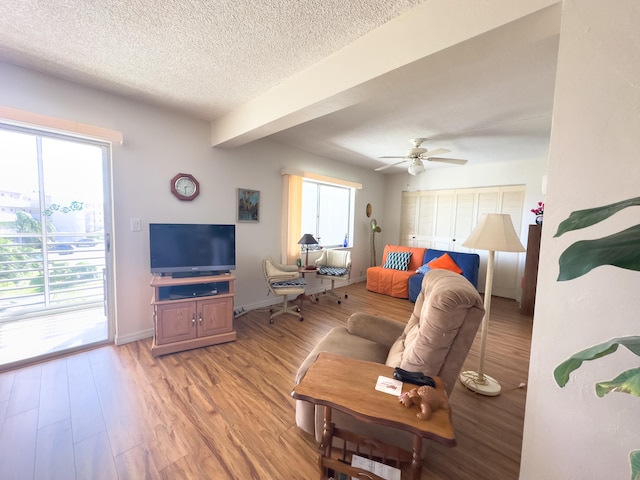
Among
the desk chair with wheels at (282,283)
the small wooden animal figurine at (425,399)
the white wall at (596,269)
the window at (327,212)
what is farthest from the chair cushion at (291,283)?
the white wall at (596,269)

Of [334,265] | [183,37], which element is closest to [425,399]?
[183,37]

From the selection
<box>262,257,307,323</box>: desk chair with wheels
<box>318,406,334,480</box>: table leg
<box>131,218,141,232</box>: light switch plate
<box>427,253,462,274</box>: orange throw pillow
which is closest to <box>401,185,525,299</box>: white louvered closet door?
<box>427,253,462,274</box>: orange throw pillow

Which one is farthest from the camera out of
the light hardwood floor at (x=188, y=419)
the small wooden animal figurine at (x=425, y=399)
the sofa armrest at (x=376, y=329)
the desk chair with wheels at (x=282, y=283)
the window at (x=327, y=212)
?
the window at (x=327, y=212)

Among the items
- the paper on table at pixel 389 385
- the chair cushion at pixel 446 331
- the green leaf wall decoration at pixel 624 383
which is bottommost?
the paper on table at pixel 389 385

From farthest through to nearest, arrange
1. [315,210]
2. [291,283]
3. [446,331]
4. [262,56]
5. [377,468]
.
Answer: [315,210], [291,283], [262,56], [446,331], [377,468]

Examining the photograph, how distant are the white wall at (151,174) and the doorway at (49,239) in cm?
17

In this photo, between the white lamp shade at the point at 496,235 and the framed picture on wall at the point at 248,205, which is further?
the framed picture on wall at the point at 248,205

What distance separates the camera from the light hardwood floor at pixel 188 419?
134 cm

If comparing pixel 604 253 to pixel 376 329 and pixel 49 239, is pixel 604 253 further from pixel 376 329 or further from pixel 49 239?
pixel 49 239

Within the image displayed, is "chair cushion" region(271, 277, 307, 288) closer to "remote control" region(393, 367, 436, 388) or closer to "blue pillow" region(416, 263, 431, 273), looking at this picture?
"blue pillow" region(416, 263, 431, 273)

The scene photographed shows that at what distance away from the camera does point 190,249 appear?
106 inches

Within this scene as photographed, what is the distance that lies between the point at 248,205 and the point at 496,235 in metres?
2.84

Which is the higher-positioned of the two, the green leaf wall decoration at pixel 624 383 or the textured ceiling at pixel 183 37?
the textured ceiling at pixel 183 37

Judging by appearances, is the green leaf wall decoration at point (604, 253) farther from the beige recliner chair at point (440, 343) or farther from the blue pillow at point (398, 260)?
the blue pillow at point (398, 260)
